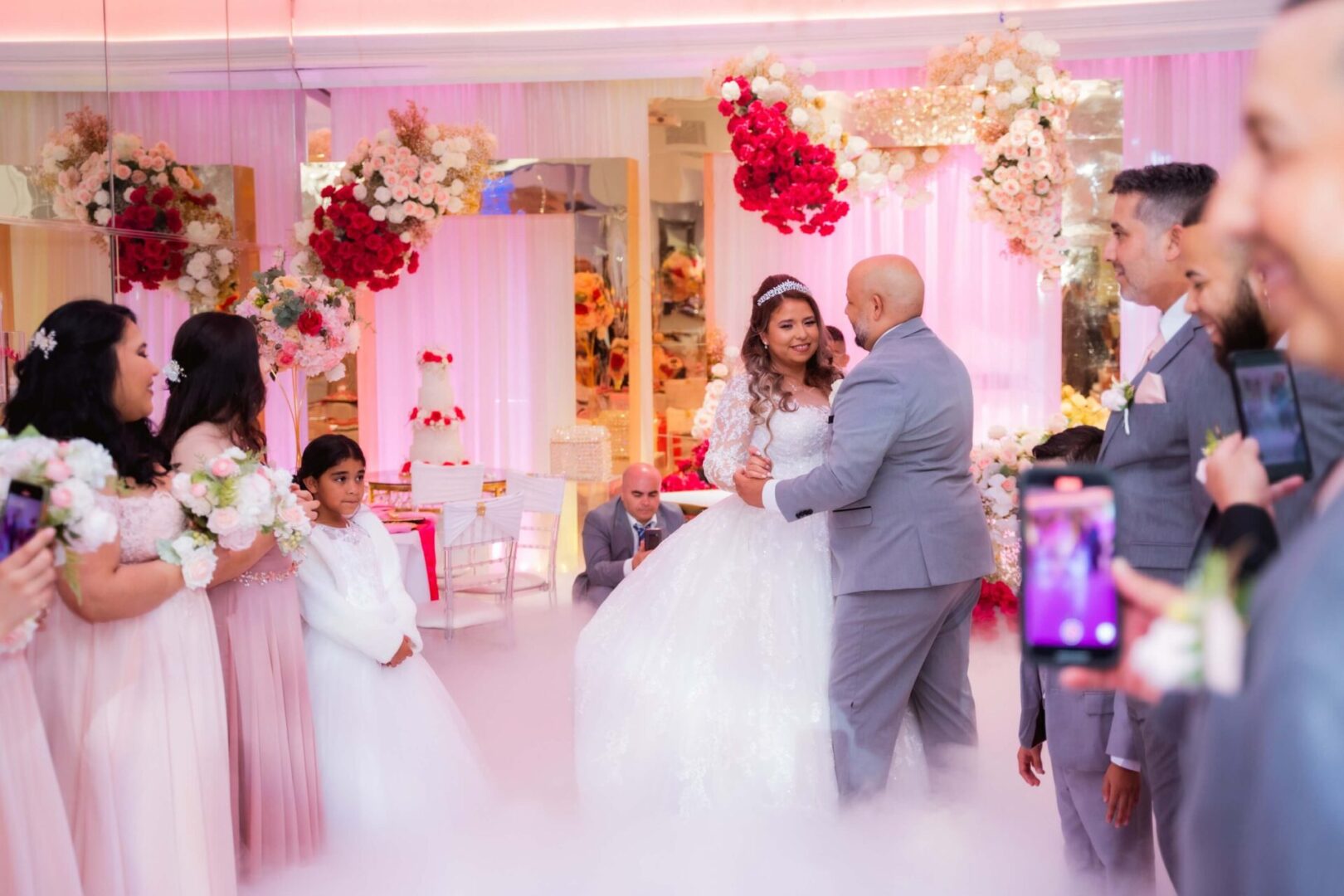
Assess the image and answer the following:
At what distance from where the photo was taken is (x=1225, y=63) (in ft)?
28.1

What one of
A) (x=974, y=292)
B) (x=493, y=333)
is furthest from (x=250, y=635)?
(x=974, y=292)

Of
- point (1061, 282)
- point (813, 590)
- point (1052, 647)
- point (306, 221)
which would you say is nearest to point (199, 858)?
point (813, 590)

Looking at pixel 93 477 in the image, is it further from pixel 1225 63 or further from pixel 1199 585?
pixel 1225 63

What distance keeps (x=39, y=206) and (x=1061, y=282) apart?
6.23 m

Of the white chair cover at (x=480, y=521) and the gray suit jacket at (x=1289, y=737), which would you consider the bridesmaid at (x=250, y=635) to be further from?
the gray suit jacket at (x=1289, y=737)

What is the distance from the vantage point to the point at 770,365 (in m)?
4.07

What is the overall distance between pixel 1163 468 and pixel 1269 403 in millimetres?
1070

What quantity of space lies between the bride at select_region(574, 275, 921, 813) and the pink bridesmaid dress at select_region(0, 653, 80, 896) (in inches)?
67.6

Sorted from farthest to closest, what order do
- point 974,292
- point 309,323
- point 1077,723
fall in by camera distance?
point 974,292 < point 309,323 < point 1077,723

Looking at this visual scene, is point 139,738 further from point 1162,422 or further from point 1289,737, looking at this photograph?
point 1289,737

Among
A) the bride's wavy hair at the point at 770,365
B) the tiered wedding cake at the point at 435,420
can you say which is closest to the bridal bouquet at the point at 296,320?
the tiered wedding cake at the point at 435,420

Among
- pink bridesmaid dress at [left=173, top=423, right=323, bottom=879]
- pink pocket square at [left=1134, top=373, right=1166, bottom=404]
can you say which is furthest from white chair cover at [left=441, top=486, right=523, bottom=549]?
pink pocket square at [left=1134, top=373, right=1166, bottom=404]

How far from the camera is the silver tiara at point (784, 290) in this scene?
4.00 metres

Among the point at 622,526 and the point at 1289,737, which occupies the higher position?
the point at 1289,737
